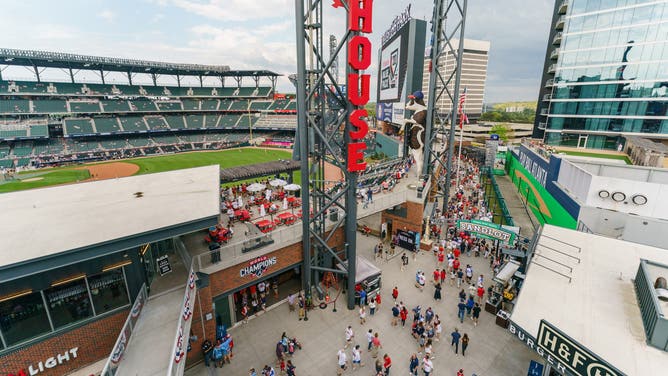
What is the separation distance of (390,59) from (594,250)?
42.4 metres

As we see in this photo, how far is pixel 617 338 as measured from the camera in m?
7.06


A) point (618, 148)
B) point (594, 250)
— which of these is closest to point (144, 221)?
point (594, 250)

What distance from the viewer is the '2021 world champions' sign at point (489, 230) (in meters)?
16.3

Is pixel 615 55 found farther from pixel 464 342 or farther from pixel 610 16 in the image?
pixel 464 342

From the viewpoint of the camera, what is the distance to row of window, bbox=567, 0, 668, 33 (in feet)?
114

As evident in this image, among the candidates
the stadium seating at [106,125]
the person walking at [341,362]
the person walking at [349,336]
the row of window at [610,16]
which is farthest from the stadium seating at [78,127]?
the row of window at [610,16]

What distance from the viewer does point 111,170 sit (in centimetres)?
A: 4516

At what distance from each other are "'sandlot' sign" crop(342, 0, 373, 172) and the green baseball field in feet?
75.3

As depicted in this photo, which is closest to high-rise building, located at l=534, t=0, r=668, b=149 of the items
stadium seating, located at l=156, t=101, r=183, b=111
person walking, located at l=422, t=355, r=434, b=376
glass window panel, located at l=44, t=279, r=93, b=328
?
person walking, located at l=422, t=355, r=434, b=376

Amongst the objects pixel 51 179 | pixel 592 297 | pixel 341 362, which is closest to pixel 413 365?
pixel 341 362

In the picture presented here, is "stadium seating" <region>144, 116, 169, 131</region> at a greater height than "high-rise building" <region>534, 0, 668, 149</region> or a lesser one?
lesser

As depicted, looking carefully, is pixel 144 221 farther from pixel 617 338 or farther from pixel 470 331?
pixel 470 331

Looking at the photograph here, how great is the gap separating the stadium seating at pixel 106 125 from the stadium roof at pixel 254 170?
170 ft

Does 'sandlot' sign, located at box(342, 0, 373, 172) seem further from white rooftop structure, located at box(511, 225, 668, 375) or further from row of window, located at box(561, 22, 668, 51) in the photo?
row of window, located at box(561, 22, 668, 51)
